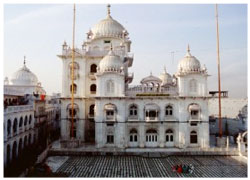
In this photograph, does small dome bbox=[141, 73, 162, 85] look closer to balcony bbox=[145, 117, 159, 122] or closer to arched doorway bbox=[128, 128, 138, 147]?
balcony bbox=[145, 117, 159, 122]

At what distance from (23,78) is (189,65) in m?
22.3

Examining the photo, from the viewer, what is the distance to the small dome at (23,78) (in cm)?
3192

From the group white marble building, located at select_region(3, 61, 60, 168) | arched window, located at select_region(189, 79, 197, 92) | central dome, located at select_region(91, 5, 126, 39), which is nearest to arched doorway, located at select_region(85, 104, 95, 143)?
white marble building, located at select_region(3, 61, 60, 168)

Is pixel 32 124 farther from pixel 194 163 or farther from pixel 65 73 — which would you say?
pixel 194 163

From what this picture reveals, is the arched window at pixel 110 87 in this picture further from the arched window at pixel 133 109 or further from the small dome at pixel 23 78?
the small dome at pixel 23 78

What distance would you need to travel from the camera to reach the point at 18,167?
18.1 m

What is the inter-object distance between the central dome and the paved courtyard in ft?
50.6

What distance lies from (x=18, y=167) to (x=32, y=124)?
898 centimetres

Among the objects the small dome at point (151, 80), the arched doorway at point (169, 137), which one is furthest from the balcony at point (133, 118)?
the small dome at point (151, 80)

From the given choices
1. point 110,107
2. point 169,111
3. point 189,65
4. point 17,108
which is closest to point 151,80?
point 169,111

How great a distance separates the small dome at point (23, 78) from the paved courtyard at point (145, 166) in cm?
1542

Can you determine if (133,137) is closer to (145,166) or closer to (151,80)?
(145,166)

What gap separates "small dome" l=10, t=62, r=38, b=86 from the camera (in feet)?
105

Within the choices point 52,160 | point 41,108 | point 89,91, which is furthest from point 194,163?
point 41,108
